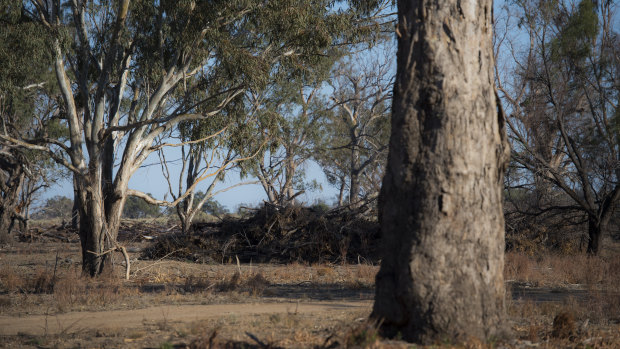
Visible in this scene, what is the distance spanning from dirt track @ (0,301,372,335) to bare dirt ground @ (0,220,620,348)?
12 millimetres

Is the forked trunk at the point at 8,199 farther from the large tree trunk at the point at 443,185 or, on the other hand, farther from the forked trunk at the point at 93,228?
the large tree trunk at the point at 443,185

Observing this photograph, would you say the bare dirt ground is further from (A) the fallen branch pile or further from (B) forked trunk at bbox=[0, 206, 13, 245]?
(B) forked trunk at bbox=[0, 206, 13, 245]

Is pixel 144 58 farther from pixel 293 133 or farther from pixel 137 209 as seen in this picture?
pixel 137 209

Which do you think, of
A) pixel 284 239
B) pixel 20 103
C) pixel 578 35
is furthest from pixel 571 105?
pixel 20 103

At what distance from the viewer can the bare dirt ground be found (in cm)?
469

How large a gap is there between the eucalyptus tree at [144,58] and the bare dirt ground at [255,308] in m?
1.72

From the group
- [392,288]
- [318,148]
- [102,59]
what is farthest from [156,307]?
[318,148]

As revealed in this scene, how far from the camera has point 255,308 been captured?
683 centimetres

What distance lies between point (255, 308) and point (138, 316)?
136cm

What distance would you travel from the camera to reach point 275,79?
14.0 meters

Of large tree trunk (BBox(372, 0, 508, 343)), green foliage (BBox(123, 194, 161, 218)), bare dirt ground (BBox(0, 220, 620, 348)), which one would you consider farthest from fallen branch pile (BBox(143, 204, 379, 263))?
green foliage (BBox(123, 194, 161, 218))

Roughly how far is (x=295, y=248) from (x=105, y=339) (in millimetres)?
9201

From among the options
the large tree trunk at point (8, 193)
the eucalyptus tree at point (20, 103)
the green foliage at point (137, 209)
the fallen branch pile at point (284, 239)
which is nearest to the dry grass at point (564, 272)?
the fallen branch pile at point (284, 239)

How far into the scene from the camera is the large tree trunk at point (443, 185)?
4195 millimetres
